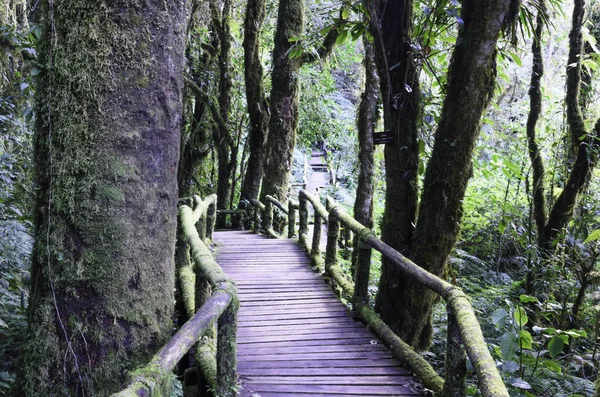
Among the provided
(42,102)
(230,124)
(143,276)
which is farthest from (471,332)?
(230,124)

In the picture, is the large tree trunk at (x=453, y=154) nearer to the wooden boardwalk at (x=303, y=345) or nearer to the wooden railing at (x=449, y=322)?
the wooden railing at (x=449, y=322)

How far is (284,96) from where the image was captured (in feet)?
40.3

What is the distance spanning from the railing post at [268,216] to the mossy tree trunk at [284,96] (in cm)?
81

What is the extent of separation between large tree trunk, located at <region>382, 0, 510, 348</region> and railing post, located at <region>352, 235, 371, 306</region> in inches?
14.6

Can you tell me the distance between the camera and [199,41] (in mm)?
12508

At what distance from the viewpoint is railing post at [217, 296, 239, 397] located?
11.8 feet

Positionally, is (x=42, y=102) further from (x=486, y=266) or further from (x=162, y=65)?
(x=486, y=266)

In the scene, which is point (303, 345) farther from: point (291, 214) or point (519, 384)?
point (291, 214)

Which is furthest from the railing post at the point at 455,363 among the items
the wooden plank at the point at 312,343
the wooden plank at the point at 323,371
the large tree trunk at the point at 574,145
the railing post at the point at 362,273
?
the large tree trunk at the point at 574,145

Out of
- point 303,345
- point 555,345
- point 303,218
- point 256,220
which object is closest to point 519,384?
point 555,345

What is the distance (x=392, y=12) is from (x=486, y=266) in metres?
9.28

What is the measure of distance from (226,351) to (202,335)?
0.47 m

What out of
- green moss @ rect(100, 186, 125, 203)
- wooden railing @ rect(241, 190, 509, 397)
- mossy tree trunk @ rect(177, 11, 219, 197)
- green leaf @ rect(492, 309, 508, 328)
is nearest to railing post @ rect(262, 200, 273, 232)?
mossy tree trunk @ rect(177, 11, 219, 197)

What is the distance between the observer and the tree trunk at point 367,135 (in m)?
7.99
